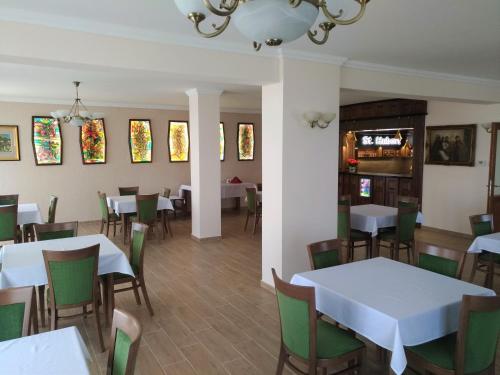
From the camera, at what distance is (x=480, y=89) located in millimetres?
5805

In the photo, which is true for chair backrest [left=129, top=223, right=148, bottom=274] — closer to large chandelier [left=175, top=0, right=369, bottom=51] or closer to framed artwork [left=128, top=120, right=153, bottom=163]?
large chandelier [left=175, top=0, right=369, bottom=51]

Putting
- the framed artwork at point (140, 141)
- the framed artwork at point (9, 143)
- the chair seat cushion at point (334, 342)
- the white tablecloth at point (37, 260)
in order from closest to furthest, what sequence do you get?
the chair seat cushion at point (334, 342) < the white tablecloth at point (37, 260) < the framed artwork at point (9, 143) < the framed artwork at point (140, 141)

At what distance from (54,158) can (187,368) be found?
6408 mm

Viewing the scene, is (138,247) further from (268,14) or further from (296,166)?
(268,14)

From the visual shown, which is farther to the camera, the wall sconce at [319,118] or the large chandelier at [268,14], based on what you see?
the wall sconce at [319,118]

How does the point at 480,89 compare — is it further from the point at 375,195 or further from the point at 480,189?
the point at 375,195

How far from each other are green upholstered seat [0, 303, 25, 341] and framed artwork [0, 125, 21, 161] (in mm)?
6470

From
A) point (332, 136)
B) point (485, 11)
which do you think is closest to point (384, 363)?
point (332, 136)

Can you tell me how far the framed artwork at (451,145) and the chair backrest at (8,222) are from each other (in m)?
6.90

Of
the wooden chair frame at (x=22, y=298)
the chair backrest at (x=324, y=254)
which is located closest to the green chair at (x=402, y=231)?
the chair backrest at (x=324, y=254)

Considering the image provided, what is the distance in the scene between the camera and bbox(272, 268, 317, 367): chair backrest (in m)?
2.10

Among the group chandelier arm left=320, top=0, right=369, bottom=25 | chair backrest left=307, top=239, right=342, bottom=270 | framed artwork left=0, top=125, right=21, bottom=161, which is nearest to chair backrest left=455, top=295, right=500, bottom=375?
chair backrest left=307, top=239, right=342, bottom=270

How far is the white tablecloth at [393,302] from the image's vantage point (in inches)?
81.9

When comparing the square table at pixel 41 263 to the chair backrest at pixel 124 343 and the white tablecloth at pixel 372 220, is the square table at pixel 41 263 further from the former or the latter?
the white tablecloth at pixel 372 220
